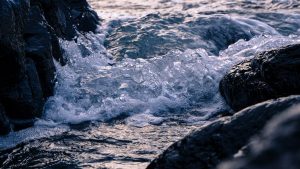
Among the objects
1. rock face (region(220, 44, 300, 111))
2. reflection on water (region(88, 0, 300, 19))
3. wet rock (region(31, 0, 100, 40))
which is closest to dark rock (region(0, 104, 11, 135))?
wet rock (region(31, 0, 100, 40))

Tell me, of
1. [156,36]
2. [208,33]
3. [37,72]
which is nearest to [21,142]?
[37,72]

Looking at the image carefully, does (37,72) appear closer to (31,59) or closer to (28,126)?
(31,59)

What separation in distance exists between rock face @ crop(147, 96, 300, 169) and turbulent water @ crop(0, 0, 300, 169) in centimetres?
190

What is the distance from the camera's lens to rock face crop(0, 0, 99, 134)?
613cm

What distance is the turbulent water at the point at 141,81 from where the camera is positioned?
545cm

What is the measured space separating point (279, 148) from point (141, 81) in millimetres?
7252

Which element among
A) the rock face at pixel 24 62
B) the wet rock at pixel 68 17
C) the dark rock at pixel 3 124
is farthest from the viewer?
the wet rock at pixel 68 17

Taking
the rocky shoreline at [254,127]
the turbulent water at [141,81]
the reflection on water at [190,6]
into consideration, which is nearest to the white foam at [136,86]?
the turbulent water at [141,81]

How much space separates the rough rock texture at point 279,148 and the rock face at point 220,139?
156 cm

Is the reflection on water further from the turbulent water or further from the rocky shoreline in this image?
the rocky shoreline

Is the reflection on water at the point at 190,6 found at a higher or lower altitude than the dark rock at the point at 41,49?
lower

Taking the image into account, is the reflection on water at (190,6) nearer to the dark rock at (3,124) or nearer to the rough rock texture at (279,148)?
the dark rock at (3,124)

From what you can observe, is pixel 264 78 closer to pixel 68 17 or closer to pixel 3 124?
pixel 3 124

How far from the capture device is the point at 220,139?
278 cm
